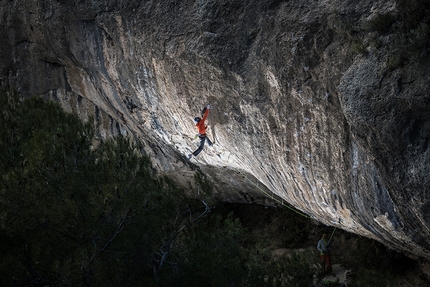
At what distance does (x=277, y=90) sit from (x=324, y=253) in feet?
20.1

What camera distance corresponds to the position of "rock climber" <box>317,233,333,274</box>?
13.5 metres

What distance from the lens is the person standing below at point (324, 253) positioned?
13461 mm

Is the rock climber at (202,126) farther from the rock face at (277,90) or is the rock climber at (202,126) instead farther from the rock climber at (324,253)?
the rock climber at (324,253)

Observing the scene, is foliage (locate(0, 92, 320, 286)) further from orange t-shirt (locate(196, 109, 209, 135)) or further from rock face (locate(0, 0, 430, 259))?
rock face (locate(0, 0, 430, 259))

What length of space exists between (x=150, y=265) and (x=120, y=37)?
4.96 metres

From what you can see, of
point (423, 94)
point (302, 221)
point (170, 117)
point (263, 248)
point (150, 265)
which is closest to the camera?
point (423, 94)

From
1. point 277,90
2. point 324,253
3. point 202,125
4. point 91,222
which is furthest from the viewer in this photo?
point 324,253

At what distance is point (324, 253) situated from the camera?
13773 mm

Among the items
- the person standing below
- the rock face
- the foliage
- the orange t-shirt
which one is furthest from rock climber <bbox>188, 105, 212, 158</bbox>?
the person standing below

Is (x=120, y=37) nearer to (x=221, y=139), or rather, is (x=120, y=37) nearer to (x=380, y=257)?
(x=221, y=139)

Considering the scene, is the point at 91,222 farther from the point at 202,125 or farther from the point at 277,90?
the point at 277,90

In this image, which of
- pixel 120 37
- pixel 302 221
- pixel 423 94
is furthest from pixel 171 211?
pixel 302 221

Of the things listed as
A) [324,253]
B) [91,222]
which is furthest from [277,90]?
[324,253]

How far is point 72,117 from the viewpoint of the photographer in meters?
9.98
